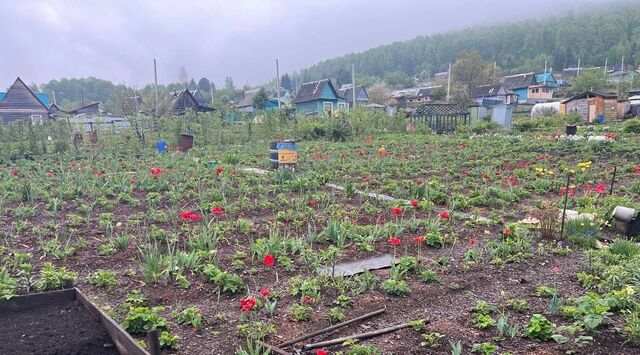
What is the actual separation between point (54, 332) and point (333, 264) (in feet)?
5.92

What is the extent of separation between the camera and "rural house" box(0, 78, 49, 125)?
107ft

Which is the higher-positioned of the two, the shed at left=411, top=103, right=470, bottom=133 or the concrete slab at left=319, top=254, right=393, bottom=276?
the shed at left=411, top=103, right=470, bottom=133

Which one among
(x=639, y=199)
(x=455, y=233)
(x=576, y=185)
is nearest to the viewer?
(x=455, y=233)

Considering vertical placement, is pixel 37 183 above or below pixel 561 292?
above

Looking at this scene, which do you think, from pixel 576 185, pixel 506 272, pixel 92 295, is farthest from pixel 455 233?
pixel 576 185

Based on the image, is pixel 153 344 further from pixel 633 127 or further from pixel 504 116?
pixel 504 116

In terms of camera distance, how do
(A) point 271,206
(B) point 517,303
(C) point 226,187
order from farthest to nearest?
(C) point 226,187, (A) point 271,206, (B) point 517,303

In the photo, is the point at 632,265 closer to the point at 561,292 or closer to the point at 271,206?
the point at 561,292

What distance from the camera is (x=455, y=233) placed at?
4582 mm

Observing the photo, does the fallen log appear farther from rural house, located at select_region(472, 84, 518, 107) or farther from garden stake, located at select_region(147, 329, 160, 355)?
rural house, located at select_region(472, 84, 518, 107)

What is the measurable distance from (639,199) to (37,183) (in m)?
9.34

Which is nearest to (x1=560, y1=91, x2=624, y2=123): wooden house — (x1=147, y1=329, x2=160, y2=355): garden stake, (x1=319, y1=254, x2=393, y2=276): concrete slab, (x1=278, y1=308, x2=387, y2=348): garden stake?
(x1=319, y1=254, x2=393, y2=276): concrete slab

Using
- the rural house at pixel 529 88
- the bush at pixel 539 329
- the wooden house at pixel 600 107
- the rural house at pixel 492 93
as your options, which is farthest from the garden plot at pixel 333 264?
the rural house at pixel 529 88

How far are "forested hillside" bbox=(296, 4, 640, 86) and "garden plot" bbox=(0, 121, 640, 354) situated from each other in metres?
89.3
